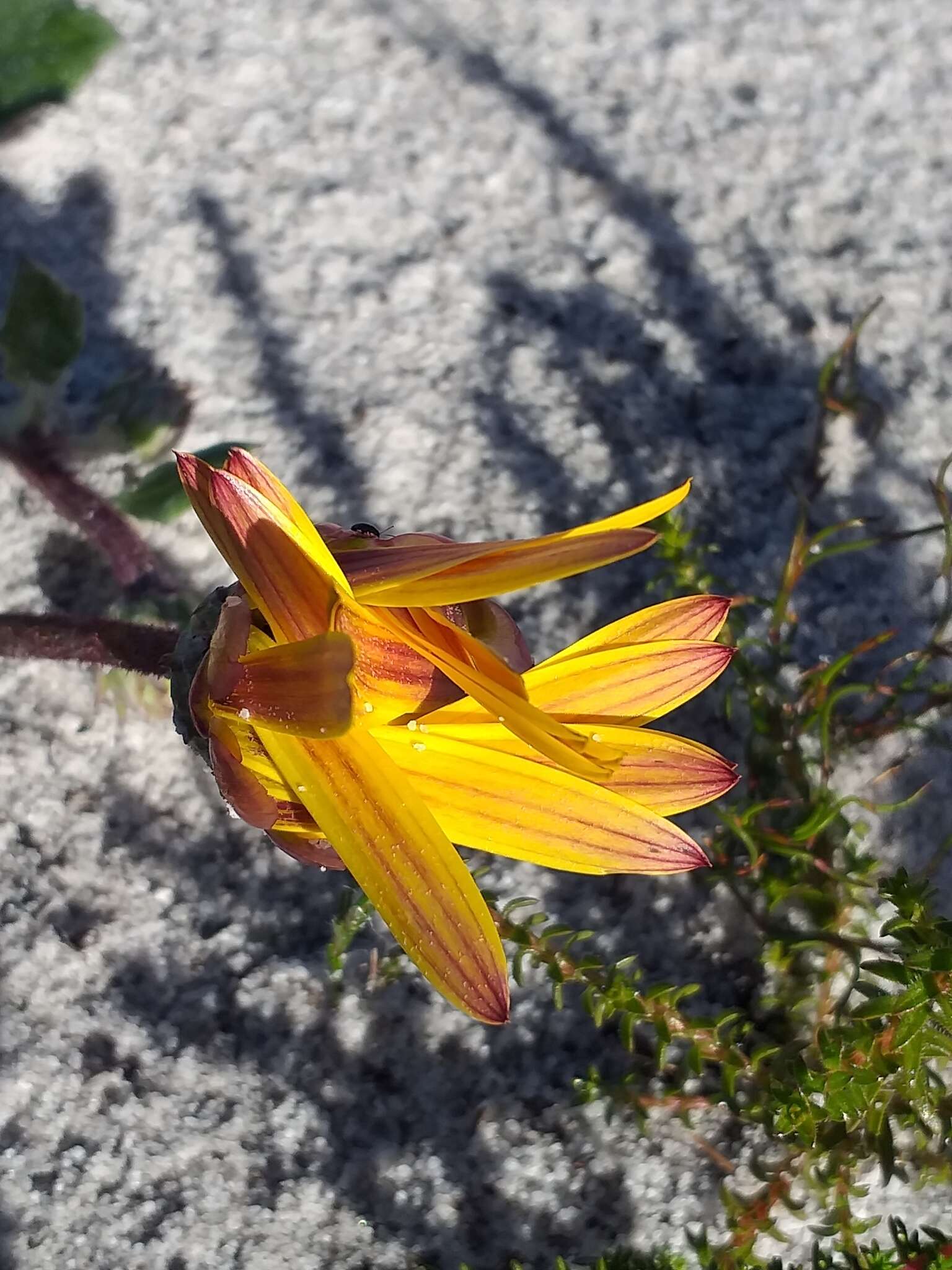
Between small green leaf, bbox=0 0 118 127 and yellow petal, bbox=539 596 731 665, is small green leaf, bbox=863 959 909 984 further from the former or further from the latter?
small green leaf, bbox=0 0 118 127

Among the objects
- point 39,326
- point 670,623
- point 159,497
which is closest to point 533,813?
point 670,623

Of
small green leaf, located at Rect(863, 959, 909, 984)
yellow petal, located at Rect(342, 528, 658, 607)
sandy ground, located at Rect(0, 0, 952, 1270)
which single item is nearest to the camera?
yellow petal, located at Rect(342, 528, 658, 607)

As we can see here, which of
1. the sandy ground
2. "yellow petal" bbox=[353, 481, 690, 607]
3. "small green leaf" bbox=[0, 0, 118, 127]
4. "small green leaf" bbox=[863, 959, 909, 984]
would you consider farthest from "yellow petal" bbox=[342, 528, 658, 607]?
"small green leaf" bbox=[0, 0, 118, 127]

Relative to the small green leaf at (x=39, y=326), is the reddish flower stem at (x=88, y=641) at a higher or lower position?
lower

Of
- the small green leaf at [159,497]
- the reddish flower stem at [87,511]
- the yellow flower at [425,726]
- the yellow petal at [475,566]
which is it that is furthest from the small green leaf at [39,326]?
the yellow petal at [475,566]

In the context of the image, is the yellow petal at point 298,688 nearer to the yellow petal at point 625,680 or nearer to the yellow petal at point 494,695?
the yellow petal at point 494,695

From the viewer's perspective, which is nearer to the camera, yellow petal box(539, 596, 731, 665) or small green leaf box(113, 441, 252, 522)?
yellow petal box(539, 596, 731, 665)

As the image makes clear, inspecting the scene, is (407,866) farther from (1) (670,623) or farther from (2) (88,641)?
(2) (88,641)
